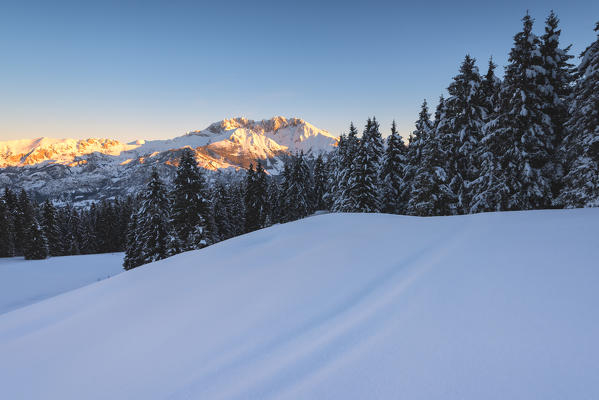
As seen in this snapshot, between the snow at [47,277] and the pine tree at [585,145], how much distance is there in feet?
96.4

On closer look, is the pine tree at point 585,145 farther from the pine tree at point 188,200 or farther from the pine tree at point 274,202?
the pine tree at point 274,202

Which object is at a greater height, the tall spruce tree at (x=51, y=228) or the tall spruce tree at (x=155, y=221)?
the tall spruce tree at (x=155, y=221)

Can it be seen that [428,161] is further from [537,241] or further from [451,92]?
[537,241]

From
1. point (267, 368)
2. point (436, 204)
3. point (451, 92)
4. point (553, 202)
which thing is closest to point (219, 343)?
point (267, 368)

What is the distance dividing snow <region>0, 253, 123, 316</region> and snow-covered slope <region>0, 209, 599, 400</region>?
16.5 m

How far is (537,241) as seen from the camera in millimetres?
4871

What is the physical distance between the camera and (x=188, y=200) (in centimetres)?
2242

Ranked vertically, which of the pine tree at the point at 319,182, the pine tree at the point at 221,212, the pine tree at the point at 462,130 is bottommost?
the pine tree at the point at 221,212

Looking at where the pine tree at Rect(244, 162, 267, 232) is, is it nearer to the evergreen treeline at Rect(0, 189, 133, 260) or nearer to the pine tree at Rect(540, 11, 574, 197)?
the evergreen treeline at Rect(0, 189, 133, 260)

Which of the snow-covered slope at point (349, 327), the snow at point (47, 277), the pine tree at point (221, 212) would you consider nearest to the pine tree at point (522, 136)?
the snow-covered slope at point (349, 327)

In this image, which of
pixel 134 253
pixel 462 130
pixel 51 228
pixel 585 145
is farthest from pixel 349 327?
pixel 51 228

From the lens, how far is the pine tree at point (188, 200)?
22344 millimetres

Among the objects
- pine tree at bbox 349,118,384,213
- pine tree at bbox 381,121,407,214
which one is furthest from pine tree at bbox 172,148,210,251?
pine tree at bbox 381,121,407,214

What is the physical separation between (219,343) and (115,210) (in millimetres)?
66598
